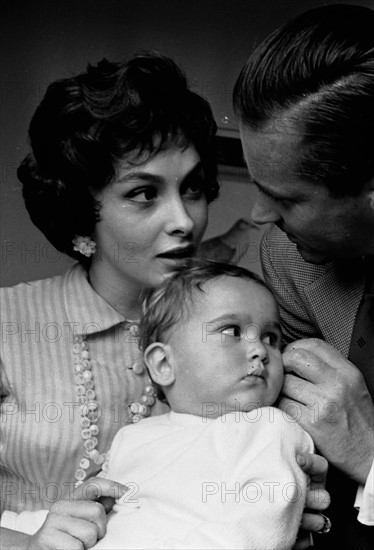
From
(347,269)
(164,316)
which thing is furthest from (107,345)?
(347,269)

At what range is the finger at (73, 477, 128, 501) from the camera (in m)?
1.36

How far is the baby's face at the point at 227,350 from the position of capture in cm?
135

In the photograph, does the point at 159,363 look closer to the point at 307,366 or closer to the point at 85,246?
the point at 307,366

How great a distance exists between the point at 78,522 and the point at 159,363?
306 mm

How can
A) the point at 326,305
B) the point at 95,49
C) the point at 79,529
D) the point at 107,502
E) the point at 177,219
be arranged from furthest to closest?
the point at 95,49
the point at 326,305
the point at 177,219
the point at 107,502
the point at 79,529

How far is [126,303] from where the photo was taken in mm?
1675

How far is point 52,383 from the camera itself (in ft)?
5.24

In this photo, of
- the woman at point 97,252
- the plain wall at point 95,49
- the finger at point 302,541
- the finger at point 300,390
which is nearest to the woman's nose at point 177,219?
the woman at point 97,252

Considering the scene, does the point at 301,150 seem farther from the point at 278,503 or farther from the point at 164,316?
the point at 278,503

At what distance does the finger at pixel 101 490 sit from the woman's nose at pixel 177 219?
47 centimetres

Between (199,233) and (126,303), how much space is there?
213 millimetres

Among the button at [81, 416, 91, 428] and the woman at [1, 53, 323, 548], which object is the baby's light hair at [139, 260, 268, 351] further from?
the button at [81, 416, 91, 428]

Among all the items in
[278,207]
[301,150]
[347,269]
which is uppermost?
[301,150]

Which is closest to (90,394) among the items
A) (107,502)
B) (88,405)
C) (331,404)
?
(88,405)
